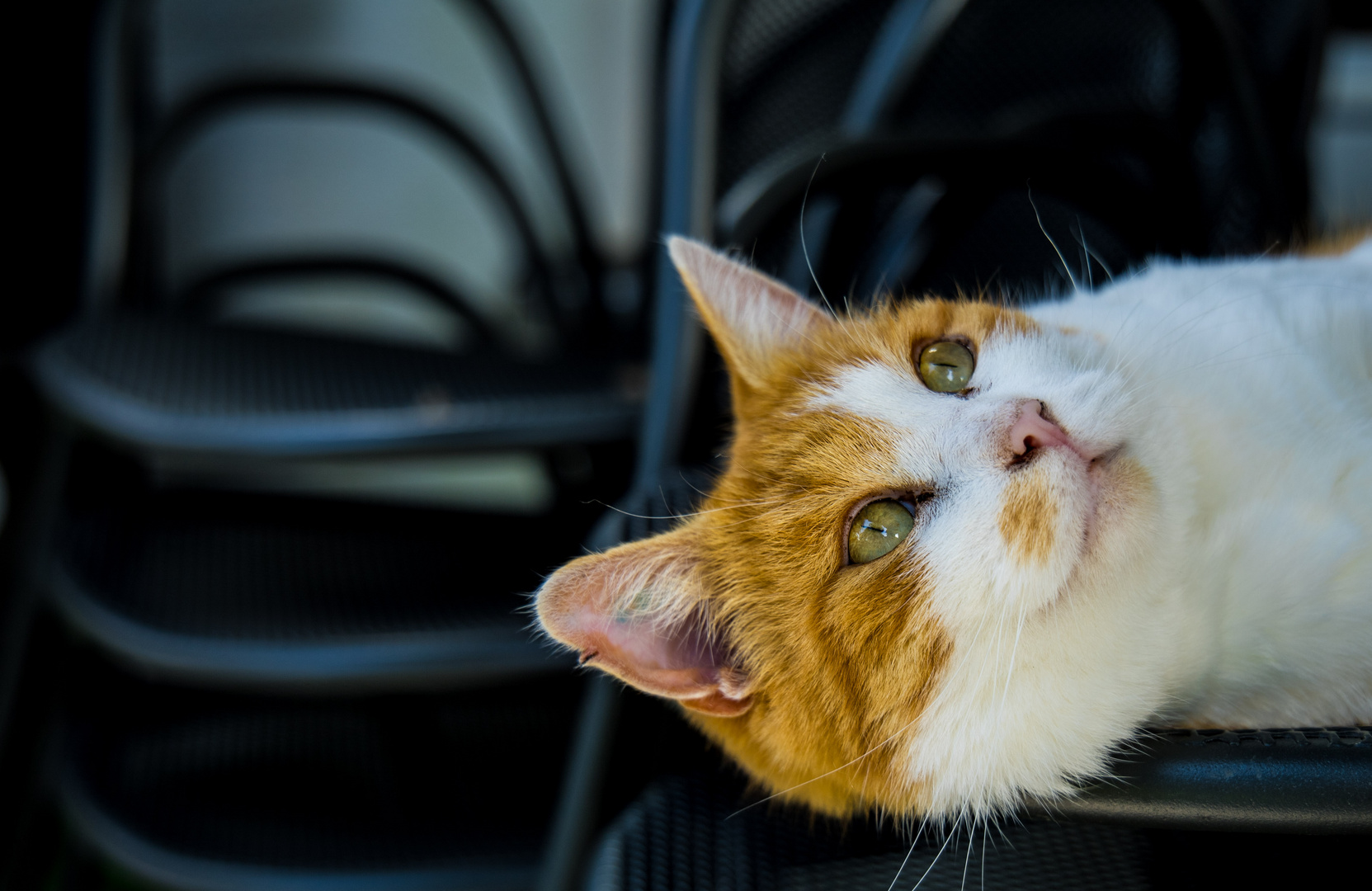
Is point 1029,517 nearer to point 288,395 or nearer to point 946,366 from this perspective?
point 946,366

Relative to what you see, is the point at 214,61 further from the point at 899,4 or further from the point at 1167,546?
the point at 1167,546

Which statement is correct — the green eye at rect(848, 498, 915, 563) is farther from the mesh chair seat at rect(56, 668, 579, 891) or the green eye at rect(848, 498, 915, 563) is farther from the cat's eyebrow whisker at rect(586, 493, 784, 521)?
the mesh chair seat at rect(56, 668, 579, 891)

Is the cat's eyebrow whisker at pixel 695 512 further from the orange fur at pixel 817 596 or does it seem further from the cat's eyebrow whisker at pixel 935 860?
the cat's eyebrow whisker at pixel 935 860

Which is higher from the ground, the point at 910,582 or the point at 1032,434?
the point at 1032,434

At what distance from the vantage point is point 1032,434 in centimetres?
64

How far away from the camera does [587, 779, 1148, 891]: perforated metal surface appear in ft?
2.22

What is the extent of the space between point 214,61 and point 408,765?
6.44 feet

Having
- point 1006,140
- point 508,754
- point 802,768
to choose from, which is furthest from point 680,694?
point 508,754

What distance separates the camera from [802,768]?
0.69 metres

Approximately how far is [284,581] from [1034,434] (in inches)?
38.7

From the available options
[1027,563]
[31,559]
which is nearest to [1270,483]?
[1027,563]

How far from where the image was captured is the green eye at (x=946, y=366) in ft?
2.47

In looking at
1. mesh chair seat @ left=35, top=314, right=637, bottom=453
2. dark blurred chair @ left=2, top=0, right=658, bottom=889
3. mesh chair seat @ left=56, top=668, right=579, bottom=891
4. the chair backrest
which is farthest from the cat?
the chair backrest

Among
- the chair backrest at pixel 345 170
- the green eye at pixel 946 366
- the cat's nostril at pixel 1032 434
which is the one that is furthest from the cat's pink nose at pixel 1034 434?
the chair backrest at pixel 345 170
